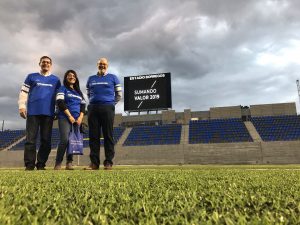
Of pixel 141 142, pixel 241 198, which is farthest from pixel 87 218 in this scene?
pixel 141 142

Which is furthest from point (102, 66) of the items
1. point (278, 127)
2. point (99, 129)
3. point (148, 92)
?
point (278, 127)

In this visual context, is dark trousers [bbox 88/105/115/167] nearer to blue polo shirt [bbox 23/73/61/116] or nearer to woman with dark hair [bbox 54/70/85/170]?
woman with dark hair [bbox 54/70/85/170]

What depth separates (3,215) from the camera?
0.85 metres

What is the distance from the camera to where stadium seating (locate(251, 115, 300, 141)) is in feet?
87.1

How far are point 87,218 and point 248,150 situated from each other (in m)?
27.0

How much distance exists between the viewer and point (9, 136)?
35.7 metres

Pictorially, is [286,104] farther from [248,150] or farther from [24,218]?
[24,218]

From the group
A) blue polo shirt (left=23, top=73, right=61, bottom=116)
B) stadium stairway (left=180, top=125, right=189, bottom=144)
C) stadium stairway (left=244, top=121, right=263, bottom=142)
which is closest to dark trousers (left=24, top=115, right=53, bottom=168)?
blue polo shirt (left=23, top=73, right=61, bottom=116)

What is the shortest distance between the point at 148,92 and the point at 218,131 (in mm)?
8415

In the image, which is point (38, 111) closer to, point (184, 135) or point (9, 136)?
point (184, 135)

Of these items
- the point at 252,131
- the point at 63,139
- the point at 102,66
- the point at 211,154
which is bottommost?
the point at 211,154

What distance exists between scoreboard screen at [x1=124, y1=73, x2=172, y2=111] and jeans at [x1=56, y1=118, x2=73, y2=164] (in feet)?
75.4

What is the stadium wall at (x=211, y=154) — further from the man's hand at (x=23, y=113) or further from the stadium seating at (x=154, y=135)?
the man's hand at (x=23, y=113)

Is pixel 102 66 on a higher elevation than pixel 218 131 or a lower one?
higher
